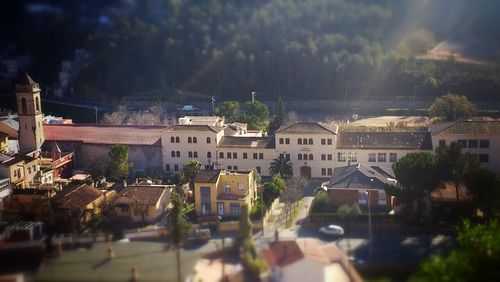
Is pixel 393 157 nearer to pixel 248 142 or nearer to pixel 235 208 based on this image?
pixel 248 142

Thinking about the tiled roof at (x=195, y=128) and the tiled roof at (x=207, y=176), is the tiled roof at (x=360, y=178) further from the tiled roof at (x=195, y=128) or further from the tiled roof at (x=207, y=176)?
the tiled roof at (x=195, y=128)

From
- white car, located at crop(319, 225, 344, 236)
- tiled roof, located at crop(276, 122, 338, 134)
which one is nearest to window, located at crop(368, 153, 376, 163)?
tiled roof, located at crop(276, 122, 338, 134)

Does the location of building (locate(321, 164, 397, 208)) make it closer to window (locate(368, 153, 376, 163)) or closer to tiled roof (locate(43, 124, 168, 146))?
window (locate(368, 153, 376, 163))

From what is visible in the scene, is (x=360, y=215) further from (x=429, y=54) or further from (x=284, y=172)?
(x=429, y=54)

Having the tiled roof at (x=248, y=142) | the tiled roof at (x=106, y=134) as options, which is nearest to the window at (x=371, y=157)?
the tiled roof at (x=248, y=142)

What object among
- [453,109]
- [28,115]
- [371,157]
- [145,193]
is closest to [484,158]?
[371,157]
